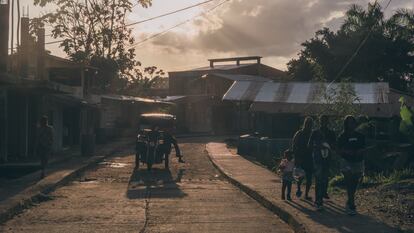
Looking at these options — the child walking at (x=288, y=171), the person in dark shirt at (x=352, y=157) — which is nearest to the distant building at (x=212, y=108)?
the child walking at (x=288, y=171)

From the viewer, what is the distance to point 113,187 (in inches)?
640

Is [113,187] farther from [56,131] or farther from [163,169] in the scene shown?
[56,131]

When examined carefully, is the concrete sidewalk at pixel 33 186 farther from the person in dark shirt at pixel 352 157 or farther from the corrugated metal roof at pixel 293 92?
the corrugated metal roof at pixel 293 92

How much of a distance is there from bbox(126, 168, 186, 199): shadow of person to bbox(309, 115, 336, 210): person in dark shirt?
3903mm

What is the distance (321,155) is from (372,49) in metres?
30.5

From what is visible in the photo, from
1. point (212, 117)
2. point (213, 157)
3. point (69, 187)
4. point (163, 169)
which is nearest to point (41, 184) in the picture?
point (69, 187)

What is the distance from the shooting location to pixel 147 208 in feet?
40.9

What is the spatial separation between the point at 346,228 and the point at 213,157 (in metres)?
17.2

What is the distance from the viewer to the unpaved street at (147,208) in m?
10.4

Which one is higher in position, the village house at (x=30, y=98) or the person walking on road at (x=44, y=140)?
the village house at (x=30, y=98)

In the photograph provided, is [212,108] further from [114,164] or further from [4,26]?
[4,26]

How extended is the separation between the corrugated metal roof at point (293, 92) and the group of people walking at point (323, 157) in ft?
43.0

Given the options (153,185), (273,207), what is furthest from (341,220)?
(153,185)

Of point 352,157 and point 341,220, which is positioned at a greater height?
point 352,157
